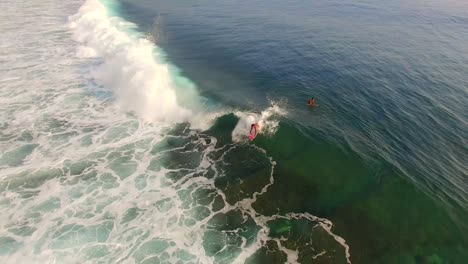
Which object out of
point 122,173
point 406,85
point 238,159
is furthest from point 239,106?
point 406,85

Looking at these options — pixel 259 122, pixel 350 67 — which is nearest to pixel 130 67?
pixel 259 122

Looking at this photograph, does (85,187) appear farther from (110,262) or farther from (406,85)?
(406,85)

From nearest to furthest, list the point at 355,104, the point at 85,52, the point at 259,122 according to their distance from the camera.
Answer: the point at 259,122, the point at 355,104, the point at 85,52

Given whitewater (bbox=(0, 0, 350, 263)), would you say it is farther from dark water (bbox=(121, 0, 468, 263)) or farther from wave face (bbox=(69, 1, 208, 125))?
dark water (bbox=(121, 0, 468, 263))

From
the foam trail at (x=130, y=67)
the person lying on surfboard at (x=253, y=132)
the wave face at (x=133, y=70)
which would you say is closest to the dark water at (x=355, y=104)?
the person lying on surfboard at (x=253, y=132)

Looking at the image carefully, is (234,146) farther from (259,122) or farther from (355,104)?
(355,104)

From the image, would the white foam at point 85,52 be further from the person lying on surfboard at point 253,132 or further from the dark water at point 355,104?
the person lying on surfboard at point 253,132
